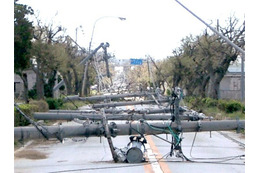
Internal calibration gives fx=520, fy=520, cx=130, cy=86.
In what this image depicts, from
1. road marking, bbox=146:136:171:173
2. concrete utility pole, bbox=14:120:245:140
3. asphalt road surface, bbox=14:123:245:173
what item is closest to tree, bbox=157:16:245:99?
asphalt road surface, bbox=14:123:245:173

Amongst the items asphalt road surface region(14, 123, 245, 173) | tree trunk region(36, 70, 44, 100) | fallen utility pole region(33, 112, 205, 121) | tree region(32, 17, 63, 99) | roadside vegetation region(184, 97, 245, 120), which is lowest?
asphalt road surface region(14, 123, 245, 173)

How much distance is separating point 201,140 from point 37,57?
19.0 meters

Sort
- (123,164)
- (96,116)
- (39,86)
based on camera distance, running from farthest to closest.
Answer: (39,86)
(96,116)
(123,164)

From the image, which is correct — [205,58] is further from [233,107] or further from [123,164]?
[123,164]

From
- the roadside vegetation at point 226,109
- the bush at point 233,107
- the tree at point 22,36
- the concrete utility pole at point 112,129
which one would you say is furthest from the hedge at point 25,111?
the bush at point 233,107

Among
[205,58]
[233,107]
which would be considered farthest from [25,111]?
[205,58]

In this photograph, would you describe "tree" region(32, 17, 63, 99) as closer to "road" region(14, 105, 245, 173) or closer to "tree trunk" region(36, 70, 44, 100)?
"tree trunk" region(36, 70, 44, 100)

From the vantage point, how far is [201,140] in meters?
21.4

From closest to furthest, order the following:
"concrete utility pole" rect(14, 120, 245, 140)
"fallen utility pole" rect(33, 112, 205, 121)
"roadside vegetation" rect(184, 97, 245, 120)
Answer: "concrete utility pole" rect(14, 120, 245, 140), "fallen utility pole" rect(33, 112, 205, 121), "roadside vegetation" rect(184, 97, 245, 120)

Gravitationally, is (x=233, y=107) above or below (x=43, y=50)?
below

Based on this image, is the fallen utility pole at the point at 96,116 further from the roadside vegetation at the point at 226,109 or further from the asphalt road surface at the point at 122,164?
the roadside vegetation at the point at 226,109

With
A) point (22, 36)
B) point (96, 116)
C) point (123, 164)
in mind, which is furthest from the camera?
point (22, 36)

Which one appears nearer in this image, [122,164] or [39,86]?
[122,164]
